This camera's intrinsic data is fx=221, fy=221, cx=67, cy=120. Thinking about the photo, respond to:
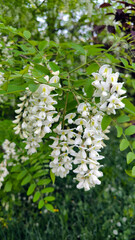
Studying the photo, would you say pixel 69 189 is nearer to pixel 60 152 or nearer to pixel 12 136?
pixel 12 136

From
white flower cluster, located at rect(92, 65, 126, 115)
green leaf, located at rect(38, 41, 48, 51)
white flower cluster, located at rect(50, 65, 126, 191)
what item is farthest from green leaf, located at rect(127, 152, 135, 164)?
green leaf, located at rect(38, 41, 48, 51)

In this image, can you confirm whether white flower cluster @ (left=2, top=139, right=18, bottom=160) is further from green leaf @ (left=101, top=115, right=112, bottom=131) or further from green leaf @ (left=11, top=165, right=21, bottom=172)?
green leaf @ (left=101, top=115, right=112, bottom=131)

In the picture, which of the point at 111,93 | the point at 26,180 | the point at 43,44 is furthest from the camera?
the point at 26,180

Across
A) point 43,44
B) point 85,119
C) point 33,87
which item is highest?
point 43,44

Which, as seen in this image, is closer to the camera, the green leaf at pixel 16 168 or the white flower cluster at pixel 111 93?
the white flower cluster at pixel 111 93

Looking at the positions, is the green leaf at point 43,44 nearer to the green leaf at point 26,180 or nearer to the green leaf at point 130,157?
the green leaf at point 130,157

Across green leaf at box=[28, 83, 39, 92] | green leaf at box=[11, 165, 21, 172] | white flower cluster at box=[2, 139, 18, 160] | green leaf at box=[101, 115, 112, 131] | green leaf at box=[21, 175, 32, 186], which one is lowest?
green leaf at box=[21, 175, 32, 186]

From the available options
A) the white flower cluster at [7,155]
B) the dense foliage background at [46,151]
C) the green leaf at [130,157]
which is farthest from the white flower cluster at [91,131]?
the white flower cluster at [7,155]

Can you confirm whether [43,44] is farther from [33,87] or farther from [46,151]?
[46,151]

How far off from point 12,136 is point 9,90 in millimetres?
814

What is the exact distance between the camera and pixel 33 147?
3.51 feet

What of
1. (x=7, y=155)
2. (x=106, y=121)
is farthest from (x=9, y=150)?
(x=106, y=121)

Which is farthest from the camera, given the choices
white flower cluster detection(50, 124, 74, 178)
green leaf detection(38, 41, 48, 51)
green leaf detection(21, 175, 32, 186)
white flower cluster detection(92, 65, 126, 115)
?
green leaf detection(21, 175, 32, 186)

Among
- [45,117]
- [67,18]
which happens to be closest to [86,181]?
[45,117]
